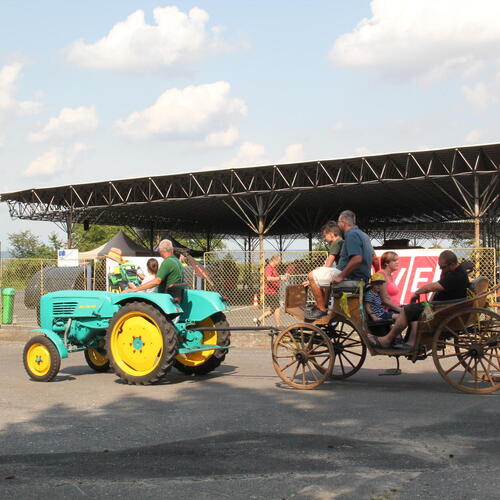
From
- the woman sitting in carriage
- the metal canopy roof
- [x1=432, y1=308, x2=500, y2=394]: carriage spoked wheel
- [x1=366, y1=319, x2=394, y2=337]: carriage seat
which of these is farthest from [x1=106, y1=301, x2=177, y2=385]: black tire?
the metal canopy roof

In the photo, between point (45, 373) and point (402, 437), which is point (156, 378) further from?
point (402, 437)

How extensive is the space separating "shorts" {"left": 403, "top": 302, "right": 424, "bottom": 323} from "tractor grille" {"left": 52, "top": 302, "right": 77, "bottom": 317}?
442 cm

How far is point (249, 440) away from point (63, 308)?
467 cm

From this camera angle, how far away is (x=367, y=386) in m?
8.18

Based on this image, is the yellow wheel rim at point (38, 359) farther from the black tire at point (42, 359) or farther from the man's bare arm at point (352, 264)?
the man's bare arm at point (352, 264)

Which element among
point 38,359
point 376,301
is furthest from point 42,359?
point 376,301

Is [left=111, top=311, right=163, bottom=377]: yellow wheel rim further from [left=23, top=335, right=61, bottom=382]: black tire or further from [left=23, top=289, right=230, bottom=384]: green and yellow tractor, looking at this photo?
[left=23, top=335, right=61, bottom=382]: black tire

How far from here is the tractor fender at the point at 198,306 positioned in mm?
9047

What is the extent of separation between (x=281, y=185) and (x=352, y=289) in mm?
27172

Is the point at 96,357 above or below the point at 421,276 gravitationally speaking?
below

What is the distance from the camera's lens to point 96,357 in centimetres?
984

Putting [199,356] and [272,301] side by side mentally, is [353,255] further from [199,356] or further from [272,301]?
[272,301]

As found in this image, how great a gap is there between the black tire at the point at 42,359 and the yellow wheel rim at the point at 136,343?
0.86 m

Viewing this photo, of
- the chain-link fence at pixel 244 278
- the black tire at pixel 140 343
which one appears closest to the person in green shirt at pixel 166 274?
Result: the black tire at pixel 140 343
